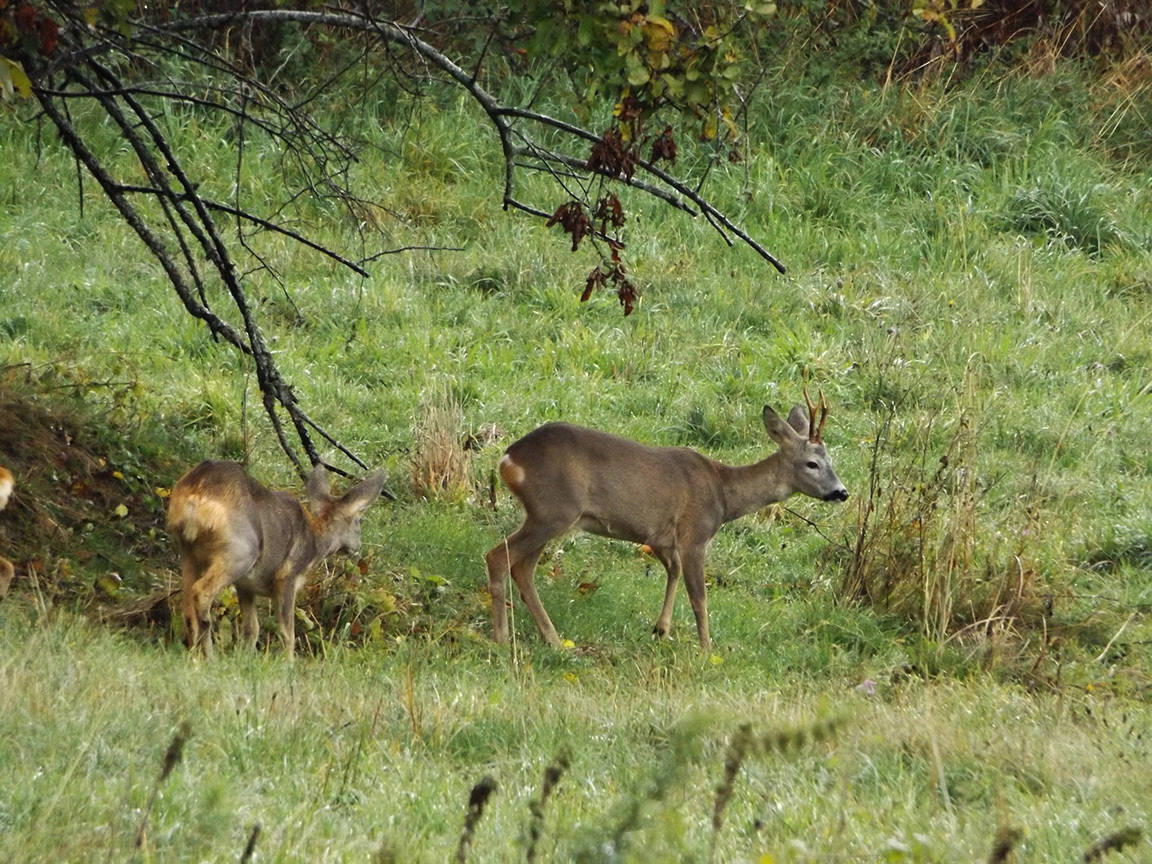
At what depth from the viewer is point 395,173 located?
1361 centimetres

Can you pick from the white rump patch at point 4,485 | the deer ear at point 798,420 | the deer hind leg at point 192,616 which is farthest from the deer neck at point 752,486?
the white rump patch at point 4,485

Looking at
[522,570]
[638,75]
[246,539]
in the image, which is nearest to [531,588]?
[522,570]

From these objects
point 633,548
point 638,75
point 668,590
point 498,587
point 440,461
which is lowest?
point 633,548

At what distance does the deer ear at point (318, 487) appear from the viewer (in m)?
7.42

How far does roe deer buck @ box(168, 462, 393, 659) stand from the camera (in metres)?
6.42

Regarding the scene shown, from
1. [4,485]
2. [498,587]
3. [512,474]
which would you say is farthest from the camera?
[512,474]

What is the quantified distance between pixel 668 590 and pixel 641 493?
50 centimetres

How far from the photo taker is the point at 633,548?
30.4 feet

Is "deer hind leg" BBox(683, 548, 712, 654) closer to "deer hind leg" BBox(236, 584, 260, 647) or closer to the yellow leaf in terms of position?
"deer hind leg" BBox(236, 584, 260, 647)

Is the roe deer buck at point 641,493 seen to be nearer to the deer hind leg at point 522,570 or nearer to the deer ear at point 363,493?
the deer hind leg at point 522,570

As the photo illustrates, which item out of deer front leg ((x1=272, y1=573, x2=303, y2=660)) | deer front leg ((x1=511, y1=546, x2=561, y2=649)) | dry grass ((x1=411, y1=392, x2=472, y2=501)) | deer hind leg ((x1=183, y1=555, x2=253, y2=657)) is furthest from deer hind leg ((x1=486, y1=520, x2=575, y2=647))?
deer hind leg ((x1=183, y1=555, x2=253, y2=657))

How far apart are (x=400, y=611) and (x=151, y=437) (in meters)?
1.99

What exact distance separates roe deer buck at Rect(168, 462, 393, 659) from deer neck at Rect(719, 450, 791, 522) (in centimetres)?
218

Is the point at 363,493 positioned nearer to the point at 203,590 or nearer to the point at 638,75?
the point at 203,590
